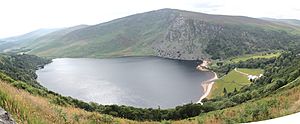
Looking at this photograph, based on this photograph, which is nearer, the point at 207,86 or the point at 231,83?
the point at 231,83

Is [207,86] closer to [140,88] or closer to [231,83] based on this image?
[231,83]

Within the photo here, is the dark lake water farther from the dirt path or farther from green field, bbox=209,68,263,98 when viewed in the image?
green field, bbox=209,68,263,98

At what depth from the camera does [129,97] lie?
12606cm

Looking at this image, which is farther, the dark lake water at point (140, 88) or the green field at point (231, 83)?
the green field at point (231, 83)

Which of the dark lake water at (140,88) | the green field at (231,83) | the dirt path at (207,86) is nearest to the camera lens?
the dark lake water at (140,88)

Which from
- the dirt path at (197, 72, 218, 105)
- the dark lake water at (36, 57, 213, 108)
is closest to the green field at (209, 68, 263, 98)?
the dirt path at (197, 72, 218, 105)

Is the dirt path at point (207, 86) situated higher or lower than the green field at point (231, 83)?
lower

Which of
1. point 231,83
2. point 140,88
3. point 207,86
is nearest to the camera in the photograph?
point 231,83

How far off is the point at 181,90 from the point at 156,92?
32.1ft

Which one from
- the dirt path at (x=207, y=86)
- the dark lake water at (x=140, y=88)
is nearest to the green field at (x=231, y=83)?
the dirt path at (x=207, y=86)

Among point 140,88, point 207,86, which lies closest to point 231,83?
point 207,86

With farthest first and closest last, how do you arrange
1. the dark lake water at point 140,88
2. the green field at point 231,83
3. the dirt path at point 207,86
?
1. the green field at point 231,83
2. the dirt path at point 207,86
3. the dark lake water at point 140,88

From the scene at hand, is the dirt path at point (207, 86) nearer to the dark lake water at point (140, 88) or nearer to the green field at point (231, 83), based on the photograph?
the green field at point (231, 83)

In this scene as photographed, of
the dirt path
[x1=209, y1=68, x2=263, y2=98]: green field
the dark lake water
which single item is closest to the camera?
the dark lake water
